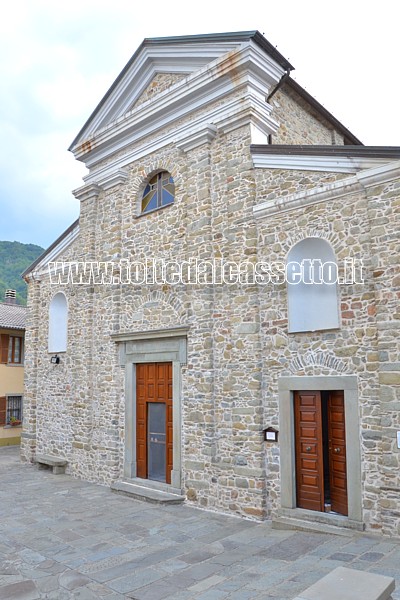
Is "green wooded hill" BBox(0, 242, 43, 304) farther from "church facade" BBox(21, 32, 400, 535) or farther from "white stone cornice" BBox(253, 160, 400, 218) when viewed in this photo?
"white stone cornice" BBox(253, 160, 400, 218)

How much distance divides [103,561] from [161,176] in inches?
288

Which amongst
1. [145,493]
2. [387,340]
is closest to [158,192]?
[387,340]

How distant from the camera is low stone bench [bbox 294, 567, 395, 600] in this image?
3710 millimetres

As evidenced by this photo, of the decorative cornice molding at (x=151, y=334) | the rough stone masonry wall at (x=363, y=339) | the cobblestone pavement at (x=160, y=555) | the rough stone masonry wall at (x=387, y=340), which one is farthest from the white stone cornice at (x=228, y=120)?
the cobblestone pavement at (x=160, y=555)

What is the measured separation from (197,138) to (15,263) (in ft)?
111

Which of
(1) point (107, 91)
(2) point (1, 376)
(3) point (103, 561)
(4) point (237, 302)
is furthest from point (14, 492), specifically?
(1) point (107, 91)

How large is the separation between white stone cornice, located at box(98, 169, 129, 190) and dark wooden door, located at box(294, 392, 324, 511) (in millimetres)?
6388

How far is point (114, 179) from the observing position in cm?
1092

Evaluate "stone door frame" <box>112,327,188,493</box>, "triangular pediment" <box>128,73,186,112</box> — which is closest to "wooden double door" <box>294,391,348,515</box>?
"stone door frame" <box>112,327,188,493</box>

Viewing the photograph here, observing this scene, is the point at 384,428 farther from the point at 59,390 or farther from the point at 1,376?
the point at 1,376

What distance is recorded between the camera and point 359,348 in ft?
21.7

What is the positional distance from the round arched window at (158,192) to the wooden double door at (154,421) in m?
3.40

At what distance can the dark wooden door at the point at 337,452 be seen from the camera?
6.81 m

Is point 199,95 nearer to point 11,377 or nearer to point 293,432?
point 293,432
